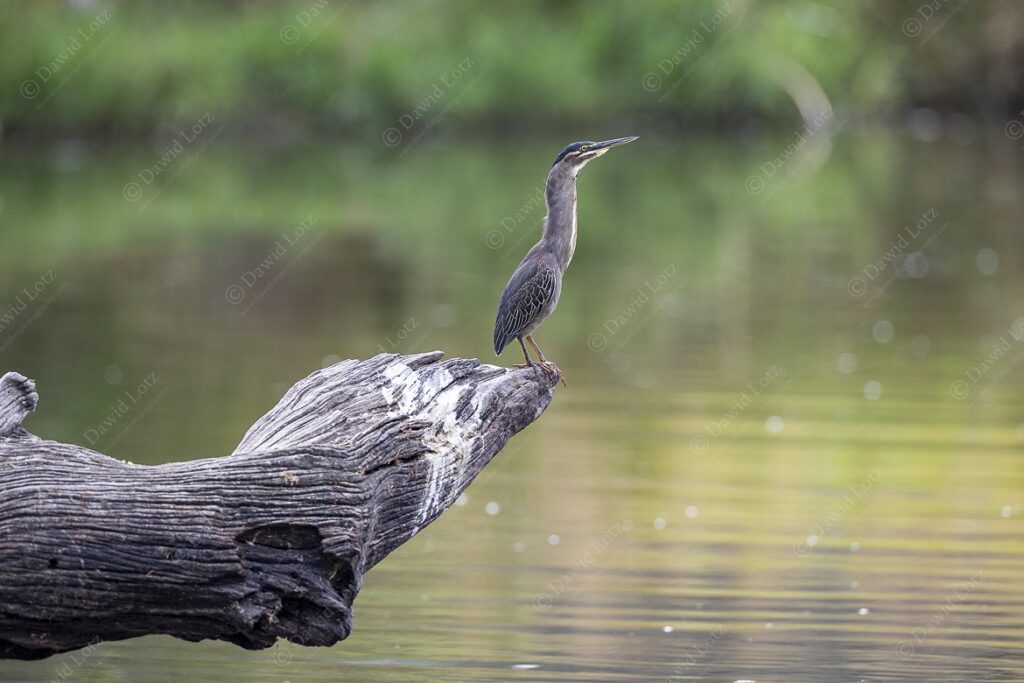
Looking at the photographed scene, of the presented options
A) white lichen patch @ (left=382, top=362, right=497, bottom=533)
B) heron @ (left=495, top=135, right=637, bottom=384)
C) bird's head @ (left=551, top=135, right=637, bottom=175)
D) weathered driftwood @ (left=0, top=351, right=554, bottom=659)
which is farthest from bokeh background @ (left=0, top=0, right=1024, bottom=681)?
bird's head @ (left=551, top=135, right=637, bottom=175)

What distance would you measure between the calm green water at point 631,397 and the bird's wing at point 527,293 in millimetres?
1147

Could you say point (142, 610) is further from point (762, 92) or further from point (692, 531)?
point (762, 92)

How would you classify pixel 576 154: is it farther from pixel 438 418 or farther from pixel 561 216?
pixel 438 418

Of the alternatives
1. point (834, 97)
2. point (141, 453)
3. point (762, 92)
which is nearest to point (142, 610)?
point (141, 453)

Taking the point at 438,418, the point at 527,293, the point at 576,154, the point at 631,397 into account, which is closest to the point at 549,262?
the point at 527,293

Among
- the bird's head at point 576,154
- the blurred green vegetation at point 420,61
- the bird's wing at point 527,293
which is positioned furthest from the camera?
the blurred green vegetation at point 420,61

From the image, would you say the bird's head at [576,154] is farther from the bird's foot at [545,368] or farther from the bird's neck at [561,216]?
the bird's foot at [545,368]

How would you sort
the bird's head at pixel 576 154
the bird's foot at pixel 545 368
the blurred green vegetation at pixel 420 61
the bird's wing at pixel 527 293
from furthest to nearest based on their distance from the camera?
1. the blurred green vegetation at pixel 420 61
2. the bird's wing at pixel 527 293
3. the bird's head at pixel 576 154
4. the bird's foot at pixel 545 368

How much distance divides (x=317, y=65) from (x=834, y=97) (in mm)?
14223

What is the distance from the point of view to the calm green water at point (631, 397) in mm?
6172

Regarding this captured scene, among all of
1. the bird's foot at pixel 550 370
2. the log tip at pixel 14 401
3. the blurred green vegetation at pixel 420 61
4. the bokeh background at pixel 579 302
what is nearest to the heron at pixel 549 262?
the bird's foot at pixel 550 370

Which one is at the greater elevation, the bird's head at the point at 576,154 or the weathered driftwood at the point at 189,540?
the bird's head at the point at 576,154

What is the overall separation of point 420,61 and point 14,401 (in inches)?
1252

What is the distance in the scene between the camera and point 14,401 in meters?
4.75
